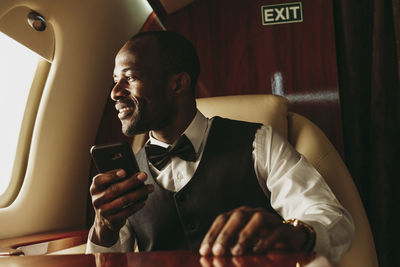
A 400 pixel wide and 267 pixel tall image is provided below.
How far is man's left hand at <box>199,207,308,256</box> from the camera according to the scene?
2.26 feet

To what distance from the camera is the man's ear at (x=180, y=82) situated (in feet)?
4.71

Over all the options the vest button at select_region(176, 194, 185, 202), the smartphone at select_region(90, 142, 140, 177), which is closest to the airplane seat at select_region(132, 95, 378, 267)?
the vest button at select_region(176, 194, 185, 202)

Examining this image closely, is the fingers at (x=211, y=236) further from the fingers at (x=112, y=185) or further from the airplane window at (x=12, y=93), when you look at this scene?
the airplane window at (x=12, y=93)

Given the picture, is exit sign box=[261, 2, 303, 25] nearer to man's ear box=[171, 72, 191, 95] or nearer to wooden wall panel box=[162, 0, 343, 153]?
wooden wall panel box=[162, 0, 343, 153]

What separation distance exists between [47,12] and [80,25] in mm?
176

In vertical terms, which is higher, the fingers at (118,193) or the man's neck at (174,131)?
the man's neck at (174,131)

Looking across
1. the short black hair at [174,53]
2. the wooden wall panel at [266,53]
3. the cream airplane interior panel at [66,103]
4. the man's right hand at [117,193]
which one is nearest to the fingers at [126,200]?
the man's right hand at [117,193]

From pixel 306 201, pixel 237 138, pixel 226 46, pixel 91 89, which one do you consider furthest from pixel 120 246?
pixel 226 46

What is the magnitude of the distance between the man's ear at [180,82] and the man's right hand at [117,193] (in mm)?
503

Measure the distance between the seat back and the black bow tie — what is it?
0.26 m

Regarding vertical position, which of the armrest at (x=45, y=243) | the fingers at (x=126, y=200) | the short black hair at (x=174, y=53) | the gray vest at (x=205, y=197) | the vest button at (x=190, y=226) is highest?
the short black hair at (x=174, y=53)

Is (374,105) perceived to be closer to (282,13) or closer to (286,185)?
(282,13)

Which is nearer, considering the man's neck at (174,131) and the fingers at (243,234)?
the fingers at (243,234)

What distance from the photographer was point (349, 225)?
38.4 inches
